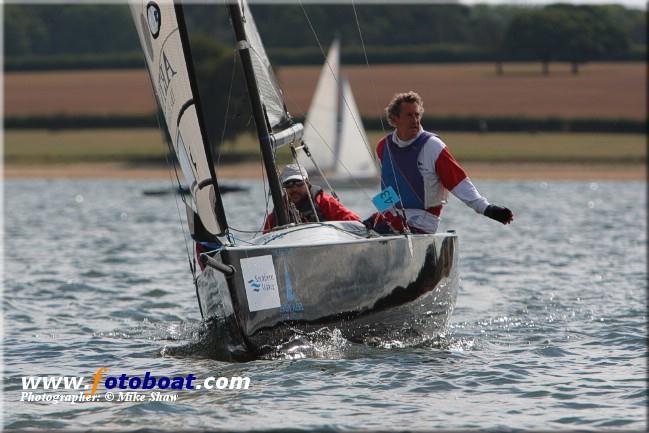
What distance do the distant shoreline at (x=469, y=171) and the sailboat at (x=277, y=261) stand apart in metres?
40.1

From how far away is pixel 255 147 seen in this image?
6169cm

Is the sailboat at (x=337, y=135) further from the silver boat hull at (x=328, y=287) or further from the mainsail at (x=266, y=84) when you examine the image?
the silver boat hull at (x=328, y=287)

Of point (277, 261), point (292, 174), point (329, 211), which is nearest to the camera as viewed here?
point (277, 261)

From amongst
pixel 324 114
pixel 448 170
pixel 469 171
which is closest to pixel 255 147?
pixel 469 171

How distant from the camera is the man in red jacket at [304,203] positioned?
9.70 m

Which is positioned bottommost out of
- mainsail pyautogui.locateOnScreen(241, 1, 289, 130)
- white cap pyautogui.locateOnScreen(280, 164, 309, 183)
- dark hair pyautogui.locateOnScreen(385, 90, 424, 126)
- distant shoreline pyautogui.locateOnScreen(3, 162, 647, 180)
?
distant shoreline pyautogui.locateOnScreen(3, 162, 647, 180)

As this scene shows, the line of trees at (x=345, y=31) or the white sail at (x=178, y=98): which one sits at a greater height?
the line of trees at (x=345, y=31)

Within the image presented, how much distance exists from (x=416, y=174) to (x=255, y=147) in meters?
52.4

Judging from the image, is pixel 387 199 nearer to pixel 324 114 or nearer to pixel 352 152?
pixel 352 152

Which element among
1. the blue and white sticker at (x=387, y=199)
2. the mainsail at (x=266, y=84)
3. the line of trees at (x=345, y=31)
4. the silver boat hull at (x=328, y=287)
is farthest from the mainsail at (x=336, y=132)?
the silver boat hull at (x=328, y=287)

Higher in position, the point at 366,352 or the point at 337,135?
the point at 337,135

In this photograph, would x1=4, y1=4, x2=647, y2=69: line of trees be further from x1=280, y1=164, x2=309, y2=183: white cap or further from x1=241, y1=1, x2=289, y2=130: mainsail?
x1=280, y1=164, x2=309, y2=183: white cap

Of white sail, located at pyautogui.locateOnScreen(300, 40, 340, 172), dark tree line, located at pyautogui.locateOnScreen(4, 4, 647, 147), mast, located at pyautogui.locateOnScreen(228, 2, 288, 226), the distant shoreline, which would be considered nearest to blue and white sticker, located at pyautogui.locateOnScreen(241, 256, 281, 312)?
mast, located at pyautogui.locateOnScreen(228, 2, 288, 226)

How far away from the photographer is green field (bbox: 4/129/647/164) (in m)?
56.6
